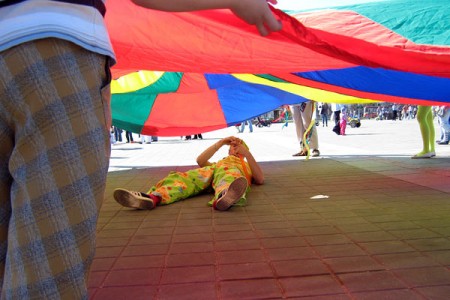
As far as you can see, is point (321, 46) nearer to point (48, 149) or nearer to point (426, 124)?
point (48, 149)

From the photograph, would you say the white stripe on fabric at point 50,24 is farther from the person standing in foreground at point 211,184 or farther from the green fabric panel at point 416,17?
the green fabric panel at point 416,17

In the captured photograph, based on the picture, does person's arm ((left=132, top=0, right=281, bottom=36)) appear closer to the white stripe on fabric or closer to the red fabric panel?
the white stripe on fabric

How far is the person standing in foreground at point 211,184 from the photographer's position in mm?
3322

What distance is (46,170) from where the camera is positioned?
2.94 feet

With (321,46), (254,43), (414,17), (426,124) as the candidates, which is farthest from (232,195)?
(426,124)

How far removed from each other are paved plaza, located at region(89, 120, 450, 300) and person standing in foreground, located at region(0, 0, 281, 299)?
3.21 ft

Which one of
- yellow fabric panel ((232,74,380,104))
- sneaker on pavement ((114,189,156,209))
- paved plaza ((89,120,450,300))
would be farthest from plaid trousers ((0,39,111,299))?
yellow fabric panel ((232,74,380,104))

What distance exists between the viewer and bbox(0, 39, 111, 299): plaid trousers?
0.88 metres

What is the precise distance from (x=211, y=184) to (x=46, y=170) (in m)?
3.22

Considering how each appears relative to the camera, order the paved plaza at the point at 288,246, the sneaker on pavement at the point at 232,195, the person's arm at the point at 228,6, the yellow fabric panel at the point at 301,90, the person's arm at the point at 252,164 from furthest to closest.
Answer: the yellow fabric panel at the point at 301,90
the person's arm at the point at 252,164
the sneaker on pavement at the point at 232,195
the paved plaza at the point at 288,246
the person's arm at the point at 228,6

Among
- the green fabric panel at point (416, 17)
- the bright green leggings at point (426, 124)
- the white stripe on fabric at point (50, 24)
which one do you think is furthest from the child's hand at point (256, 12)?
the bright green leggings at point (426, 124)

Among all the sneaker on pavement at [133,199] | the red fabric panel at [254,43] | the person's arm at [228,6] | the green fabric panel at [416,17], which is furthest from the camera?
the sneaker on pavement at [133,199]

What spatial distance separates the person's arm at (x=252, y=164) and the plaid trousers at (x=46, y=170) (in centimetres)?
324

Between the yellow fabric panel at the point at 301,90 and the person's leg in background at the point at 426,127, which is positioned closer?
the yellow fabric panel at the point at 301,90
